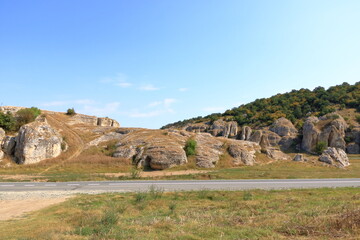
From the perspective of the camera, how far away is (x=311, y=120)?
6234 centimetres

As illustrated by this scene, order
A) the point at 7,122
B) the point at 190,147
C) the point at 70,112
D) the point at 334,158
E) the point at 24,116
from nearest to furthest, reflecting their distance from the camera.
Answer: the point at 190,147 → the point at 334,158 → the point at 7,122 → the point at 24,116 → the point at 70,112

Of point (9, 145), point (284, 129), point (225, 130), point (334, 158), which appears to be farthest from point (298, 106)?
point (9, 145)

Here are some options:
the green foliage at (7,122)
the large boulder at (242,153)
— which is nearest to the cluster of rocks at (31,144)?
the green foliage at (7,122)

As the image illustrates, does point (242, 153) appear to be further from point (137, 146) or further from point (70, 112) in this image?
point (70, 112)

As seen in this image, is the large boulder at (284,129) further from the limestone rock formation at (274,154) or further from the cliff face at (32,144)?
the cliff face at (32,144)

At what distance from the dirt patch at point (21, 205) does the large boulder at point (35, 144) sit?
21343 mm

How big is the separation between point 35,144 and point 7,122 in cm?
899

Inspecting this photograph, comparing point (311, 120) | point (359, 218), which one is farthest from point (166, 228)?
point (311, 120)

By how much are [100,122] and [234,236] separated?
5324cm

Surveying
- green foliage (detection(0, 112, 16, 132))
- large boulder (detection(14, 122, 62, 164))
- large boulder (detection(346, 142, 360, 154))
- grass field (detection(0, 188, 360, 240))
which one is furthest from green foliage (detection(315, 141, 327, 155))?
green foliage (detection(0, 112, 16, 132))

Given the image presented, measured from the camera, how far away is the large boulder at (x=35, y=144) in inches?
1300

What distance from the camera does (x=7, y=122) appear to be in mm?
38781

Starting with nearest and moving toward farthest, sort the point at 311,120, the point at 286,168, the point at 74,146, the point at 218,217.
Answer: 1. the point at 218,217
2. the point at 286,168
3. the point at 74,146
4. the point at 311,120

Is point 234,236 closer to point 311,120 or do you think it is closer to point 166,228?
point 166,228
